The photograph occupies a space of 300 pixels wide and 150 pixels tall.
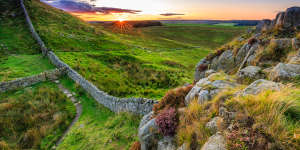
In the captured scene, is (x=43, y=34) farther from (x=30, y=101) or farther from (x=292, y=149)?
(x=292, y=149)

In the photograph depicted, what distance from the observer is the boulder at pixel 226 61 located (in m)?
10.6

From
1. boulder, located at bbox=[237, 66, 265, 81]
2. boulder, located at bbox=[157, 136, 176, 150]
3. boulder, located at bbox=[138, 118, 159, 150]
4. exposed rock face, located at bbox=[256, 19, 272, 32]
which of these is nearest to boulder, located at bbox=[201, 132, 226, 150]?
boulder, located at bbox=[157, 136, 176, 150]

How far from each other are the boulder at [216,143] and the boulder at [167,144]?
62.0 inches

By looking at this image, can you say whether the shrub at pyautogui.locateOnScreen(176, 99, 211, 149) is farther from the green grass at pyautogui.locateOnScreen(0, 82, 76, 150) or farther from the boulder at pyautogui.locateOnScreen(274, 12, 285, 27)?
the green grass at pyautogui.locateOnScreen(0, 82, 76, 150)

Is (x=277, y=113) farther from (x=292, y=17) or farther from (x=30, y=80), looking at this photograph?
(x=30, y=80)

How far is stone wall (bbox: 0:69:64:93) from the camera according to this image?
16.8 meters

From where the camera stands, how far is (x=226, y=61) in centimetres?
1100

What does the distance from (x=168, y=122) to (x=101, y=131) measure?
739cm

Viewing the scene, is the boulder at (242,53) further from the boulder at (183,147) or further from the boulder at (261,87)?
the boulder at (183,147)

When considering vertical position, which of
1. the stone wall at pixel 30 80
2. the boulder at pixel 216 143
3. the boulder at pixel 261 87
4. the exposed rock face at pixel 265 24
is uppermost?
the exposed rock face at pixel 265 24

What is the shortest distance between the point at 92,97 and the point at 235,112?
52.4ft

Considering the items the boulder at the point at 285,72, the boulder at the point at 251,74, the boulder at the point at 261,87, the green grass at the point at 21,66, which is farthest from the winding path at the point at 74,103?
the boulder at the point at 285,72

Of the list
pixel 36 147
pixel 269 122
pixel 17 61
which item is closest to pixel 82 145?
pixel 36 147

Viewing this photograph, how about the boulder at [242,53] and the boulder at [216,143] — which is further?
the boulder at [242,53]
